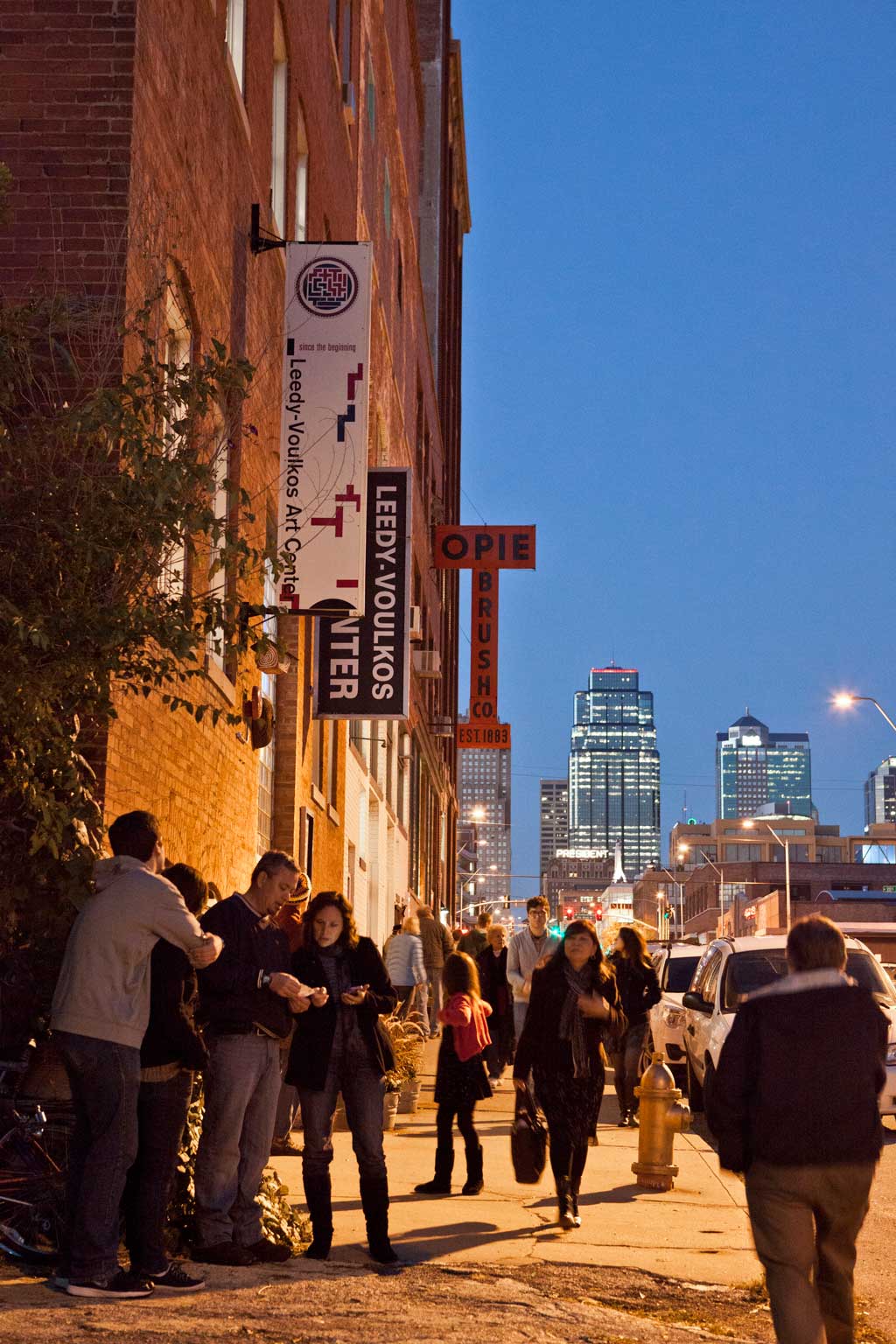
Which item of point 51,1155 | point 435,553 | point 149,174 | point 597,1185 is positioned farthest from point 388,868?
point 51,1155

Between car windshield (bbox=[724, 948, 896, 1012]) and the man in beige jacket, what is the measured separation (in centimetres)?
968

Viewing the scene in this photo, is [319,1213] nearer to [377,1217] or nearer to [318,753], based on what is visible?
[377,1217]

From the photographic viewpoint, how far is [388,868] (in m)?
33.9

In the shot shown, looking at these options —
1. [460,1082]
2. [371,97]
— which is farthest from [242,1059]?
[371,97]

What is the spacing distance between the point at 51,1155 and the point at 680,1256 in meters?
3.70

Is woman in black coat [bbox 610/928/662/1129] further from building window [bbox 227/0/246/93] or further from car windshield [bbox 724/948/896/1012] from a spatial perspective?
building window [bbox 227/0/246/93]

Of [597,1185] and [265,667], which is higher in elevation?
[265,667]

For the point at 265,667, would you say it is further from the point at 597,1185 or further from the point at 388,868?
the point at 388,868

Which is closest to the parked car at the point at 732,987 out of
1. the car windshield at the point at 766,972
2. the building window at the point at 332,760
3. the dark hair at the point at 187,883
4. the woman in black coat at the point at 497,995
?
the car windshield at the point at 766,972

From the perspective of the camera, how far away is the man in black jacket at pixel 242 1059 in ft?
26.6

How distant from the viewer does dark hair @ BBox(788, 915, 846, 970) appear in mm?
6172

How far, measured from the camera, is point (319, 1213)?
8.61 metres

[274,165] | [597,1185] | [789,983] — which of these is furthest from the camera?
[274,165]

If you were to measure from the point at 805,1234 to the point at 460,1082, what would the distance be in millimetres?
5512
